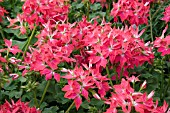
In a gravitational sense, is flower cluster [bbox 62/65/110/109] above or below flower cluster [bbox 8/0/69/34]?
below

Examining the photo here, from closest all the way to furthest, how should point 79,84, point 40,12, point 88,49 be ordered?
point 79,84 → point 88,49 → point 40,12

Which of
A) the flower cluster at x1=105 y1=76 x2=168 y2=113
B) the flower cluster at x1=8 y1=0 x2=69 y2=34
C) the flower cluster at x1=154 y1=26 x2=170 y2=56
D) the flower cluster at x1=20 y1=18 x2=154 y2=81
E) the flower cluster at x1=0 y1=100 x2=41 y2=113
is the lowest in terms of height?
the flower cluster at x1=0 y1=100 x2=41 y2=113

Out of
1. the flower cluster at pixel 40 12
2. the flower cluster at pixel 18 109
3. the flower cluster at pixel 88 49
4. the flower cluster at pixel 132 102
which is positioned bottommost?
the flower cluster at pixel 18 109

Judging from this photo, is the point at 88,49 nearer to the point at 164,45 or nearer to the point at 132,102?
the point at 164,45

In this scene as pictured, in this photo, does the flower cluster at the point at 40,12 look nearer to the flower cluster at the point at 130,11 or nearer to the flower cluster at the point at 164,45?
the flower cluster at the point at 130,11

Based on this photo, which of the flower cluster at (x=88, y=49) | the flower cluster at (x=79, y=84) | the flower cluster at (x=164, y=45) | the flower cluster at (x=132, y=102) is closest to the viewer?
the flower cluster at (x=132, y=102)

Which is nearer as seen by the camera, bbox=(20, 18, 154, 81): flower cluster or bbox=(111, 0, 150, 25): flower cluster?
bbox=(20, 18, 154, 81): flower cluster

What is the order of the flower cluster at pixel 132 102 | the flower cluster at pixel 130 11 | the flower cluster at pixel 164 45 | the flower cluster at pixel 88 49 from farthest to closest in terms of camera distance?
the flower cluster at pixel 130 11, the flower cluster at pixel 164 45, the flower cluster at pixel 88 49, the flower cluster at pixel 132 102

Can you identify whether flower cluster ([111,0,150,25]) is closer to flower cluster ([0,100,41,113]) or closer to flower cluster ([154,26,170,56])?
flower cluster ([154,26,170,56])

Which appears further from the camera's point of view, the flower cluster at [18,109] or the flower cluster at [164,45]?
the flower cluster at [164,45]

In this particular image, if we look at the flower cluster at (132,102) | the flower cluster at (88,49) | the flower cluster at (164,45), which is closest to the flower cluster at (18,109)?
the flower cluster at (88,49)

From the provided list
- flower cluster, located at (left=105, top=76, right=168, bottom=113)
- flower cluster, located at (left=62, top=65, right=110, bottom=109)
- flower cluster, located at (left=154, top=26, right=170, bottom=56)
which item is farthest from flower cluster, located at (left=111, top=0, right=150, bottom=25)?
flower cluster, located at (left=105, top=76, right=168, bottom=113)

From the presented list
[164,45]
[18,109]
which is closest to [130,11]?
[164,45]

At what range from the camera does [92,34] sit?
6.15 ft
